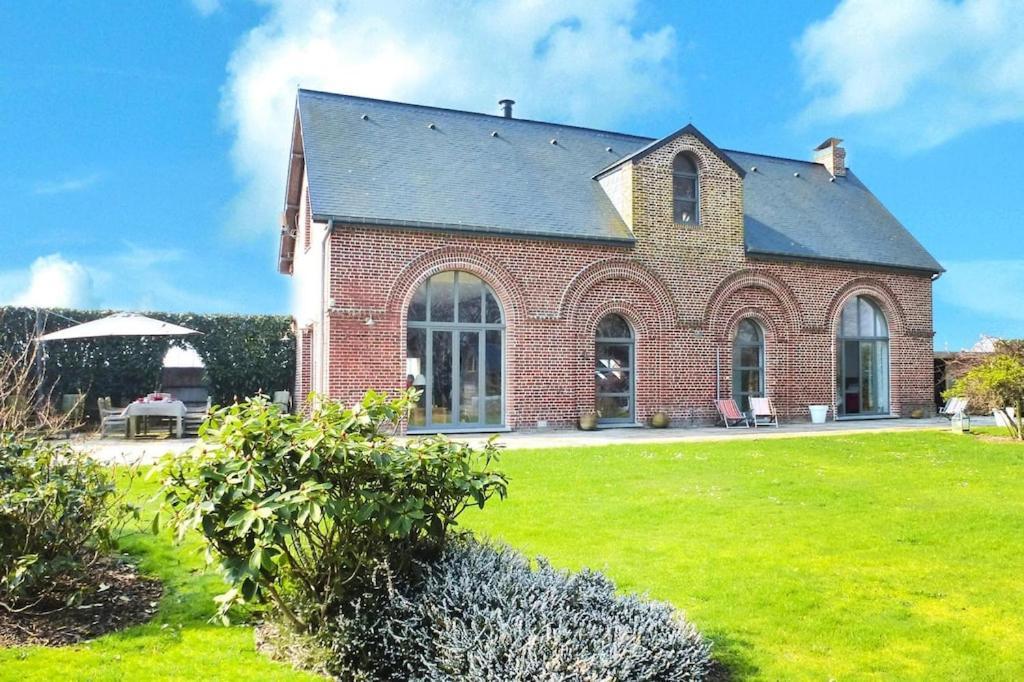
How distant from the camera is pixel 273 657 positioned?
161 inches

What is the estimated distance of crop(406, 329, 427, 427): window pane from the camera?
48.6ft

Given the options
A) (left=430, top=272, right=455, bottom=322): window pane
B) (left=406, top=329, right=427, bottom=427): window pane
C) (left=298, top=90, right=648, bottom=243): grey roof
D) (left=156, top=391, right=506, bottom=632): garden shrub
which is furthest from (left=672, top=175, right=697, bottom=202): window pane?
(left=156, top=391, right=506, bottom=632): garden shrub

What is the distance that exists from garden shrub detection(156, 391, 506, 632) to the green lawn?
1.51 feet

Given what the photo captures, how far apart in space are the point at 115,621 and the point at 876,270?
1957 centimetres

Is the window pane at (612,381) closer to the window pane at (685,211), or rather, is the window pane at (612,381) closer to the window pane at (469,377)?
the window pane at (469,377)

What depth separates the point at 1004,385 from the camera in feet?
48.2

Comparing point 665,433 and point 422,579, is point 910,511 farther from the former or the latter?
point 665,433

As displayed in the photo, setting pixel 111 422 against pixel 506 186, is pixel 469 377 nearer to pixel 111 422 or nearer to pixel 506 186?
pixel 506 186

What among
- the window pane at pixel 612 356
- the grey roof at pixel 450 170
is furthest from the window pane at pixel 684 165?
the window pane at pixel 612 356

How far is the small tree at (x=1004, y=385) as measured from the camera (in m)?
14.4

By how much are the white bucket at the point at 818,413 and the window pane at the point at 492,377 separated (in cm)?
817

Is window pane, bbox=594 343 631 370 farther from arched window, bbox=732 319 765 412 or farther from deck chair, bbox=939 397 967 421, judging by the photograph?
deck chair, bbox=939 397 967 421

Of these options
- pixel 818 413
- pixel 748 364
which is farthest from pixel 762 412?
pixel 818 413

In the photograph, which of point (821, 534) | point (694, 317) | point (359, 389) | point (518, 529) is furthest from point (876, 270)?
point (518, 529)
